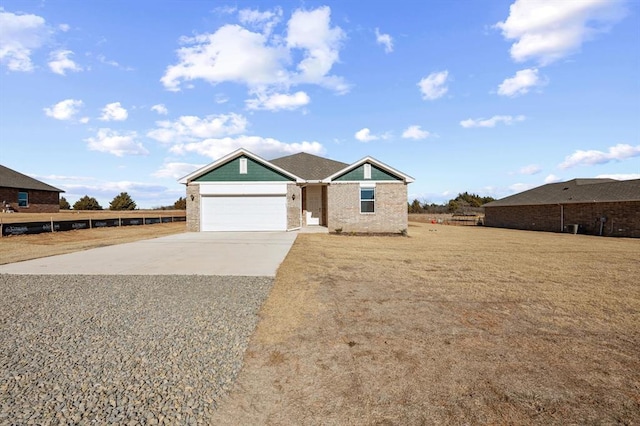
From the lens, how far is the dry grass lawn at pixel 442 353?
9.15 ft

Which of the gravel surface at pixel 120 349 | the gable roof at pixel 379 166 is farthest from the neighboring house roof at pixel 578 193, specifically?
the gravel surface at pixel 120 349

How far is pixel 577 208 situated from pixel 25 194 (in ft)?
159

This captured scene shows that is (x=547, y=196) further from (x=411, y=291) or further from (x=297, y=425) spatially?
(x=297, y=425)

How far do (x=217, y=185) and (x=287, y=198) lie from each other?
4.33 meters

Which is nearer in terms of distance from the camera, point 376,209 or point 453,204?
point 376,209

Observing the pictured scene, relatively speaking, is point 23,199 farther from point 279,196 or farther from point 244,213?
point 279,196

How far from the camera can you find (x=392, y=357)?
373 centimetres

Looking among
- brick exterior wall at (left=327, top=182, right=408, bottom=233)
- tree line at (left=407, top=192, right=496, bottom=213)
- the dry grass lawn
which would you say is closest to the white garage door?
brick exterior wall at (left=327, top=182, right=408, bottom=233)

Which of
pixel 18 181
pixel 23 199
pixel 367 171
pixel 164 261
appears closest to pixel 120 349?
pixel 164 261

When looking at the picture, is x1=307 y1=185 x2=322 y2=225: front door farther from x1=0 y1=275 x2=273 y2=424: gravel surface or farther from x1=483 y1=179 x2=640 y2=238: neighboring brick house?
x1=483 y1=179 x2=640 y2=238: neighboring brick house

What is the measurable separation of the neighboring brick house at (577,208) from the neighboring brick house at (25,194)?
4629 cm

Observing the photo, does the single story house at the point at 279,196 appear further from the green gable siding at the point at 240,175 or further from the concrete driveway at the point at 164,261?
the concrete driveway at the point at 164,261

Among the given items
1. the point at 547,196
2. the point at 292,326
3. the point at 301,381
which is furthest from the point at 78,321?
the point at 547,196

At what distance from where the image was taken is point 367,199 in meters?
19.0
